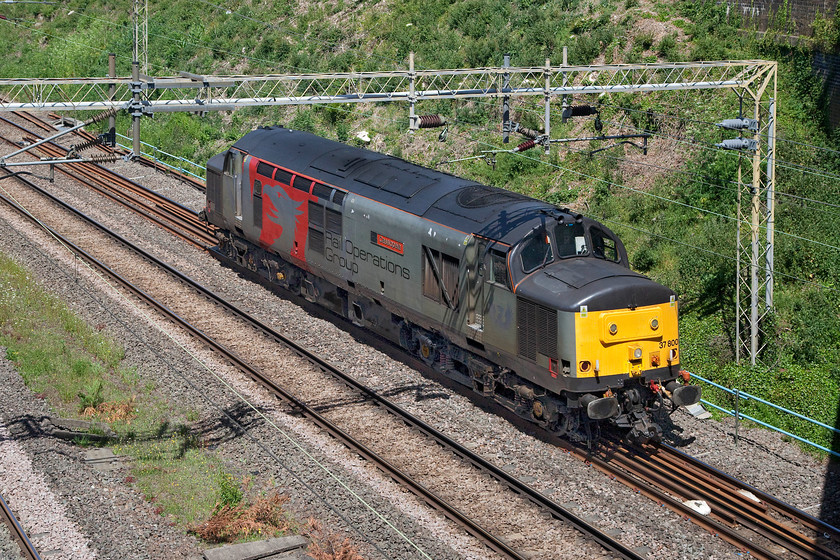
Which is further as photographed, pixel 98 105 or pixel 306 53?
pixel 306 53

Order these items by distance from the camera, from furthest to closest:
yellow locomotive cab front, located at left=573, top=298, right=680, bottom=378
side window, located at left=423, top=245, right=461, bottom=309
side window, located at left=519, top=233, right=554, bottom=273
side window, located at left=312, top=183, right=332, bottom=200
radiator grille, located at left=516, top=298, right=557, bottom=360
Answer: side window, located at left=312, top=183, right=332, bottom=200 → side window, located at left=423, top=245, right=461, bottom=309 → side window, located at left=519, top=233, right=554, bottom=273 → radiator grille, located at left=516, top=298, right=557, bottom=360 → yellow locomotive cab front, located at left=573, top=298, right=680, bottom=378

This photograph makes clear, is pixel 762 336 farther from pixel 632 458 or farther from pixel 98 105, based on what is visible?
pixel 98 105

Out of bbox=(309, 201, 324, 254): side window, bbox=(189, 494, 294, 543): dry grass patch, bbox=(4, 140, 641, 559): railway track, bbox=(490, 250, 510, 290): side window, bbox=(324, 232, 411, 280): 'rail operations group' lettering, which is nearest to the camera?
bbox=(189, 494, 294, 543): dry grass patch

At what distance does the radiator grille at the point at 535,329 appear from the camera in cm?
1745

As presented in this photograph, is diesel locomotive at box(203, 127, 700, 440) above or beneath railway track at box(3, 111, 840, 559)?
above

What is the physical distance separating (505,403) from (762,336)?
8.15 meters

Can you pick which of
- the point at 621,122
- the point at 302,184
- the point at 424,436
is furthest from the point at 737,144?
the point at 621,122

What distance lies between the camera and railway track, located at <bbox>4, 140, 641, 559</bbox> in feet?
49.7

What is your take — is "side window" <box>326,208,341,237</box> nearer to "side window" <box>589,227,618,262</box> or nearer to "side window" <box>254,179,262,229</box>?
"side window" <box>254,179,262,229</box>

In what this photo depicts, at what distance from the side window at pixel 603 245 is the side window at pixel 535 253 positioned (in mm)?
1102

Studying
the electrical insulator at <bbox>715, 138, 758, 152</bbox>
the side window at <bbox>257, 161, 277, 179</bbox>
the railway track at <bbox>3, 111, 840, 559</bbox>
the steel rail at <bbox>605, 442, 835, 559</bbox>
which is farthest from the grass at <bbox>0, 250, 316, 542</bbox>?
the electrical insulator at <bbox>715, 138, 758, 152</bbox>

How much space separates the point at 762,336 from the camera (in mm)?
23797

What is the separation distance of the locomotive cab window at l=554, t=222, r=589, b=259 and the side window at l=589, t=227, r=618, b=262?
247 mm

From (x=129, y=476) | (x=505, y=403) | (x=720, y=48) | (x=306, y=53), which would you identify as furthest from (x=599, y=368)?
(x=306, y=53)
